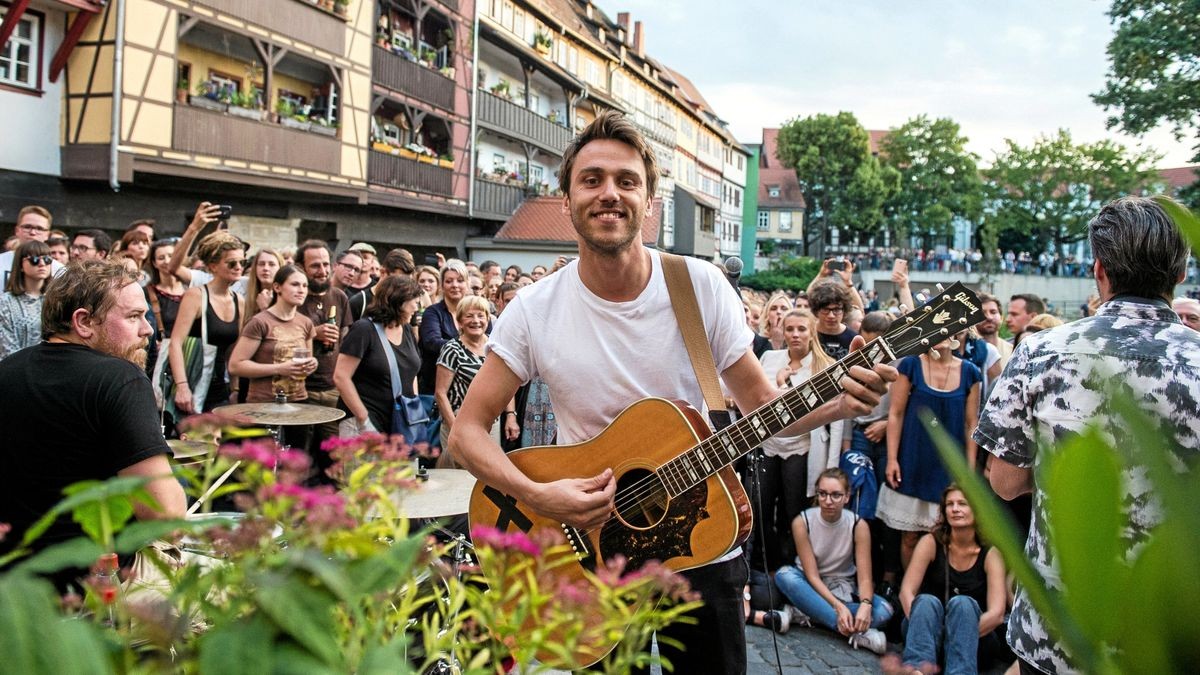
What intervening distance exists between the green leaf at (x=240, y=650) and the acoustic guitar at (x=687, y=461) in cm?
212

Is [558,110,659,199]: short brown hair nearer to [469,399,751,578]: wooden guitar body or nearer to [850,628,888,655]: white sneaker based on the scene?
[469,399,751,578]: wooden guitar body

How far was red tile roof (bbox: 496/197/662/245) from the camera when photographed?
30516mm

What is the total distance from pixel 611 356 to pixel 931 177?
72.6m

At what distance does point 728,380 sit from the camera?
3.06m

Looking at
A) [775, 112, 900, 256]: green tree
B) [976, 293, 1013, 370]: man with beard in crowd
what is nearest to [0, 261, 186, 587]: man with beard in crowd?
[976, 293, 1013, 370]: man with beard in crowd

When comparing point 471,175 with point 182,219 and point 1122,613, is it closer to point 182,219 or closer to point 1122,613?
point 182,219

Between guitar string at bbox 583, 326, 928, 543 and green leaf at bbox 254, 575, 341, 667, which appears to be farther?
guitar string at bbox 583, 326, 928, 543

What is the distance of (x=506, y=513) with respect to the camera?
3.04 m

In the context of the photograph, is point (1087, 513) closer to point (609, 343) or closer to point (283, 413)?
point (609, 343)

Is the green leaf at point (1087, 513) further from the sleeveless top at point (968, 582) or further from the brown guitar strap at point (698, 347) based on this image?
the sleeveless top at point (968, 582)

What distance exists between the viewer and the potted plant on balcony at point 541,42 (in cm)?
3331

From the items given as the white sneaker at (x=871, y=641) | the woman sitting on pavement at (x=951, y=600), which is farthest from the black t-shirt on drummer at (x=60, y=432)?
the white sneaker at (x=871, y=641)

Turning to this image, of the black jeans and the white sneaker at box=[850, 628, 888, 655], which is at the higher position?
the black jeans

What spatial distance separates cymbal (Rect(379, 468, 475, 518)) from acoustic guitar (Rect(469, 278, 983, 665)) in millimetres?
859
